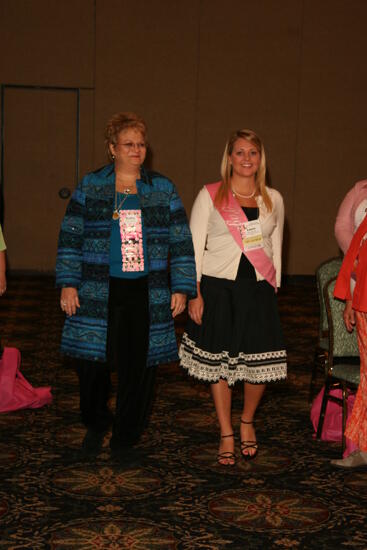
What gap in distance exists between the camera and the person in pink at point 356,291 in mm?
3529

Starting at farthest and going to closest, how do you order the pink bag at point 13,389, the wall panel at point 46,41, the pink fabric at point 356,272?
the wall panel at point 46,41
the pink bag at point 13,389
the pink fabric at point 356,272

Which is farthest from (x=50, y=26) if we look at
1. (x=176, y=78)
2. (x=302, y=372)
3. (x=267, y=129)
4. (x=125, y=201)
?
(x=125, y=201)

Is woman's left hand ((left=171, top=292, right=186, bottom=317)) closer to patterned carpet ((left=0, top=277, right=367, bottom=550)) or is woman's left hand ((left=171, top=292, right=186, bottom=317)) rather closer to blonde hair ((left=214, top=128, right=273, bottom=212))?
blonde hair ((left=214, top=128, right=273, bottom=212))

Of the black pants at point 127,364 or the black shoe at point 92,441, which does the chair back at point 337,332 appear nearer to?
the black pants at point 127,364

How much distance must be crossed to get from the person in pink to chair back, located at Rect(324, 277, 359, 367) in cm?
11

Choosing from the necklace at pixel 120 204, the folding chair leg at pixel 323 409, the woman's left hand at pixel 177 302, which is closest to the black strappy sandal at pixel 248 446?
the folding chair leg at pixel 323 409

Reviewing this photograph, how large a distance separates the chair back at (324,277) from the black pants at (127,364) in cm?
94

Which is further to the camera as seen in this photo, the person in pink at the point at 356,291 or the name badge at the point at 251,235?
the name badge at the point at 251,235

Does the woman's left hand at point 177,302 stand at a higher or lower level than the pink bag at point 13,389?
higher

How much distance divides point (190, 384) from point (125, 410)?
151 centimetres

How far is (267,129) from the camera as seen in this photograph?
1098 cm

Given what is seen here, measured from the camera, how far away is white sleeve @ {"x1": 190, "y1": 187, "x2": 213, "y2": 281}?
372cm

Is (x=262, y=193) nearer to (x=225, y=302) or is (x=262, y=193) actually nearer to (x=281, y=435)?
(x=225, y=302)

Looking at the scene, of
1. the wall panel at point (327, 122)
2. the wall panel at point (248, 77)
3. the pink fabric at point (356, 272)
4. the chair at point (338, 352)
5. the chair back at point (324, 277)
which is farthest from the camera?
the wall panel at point (327, 122)
